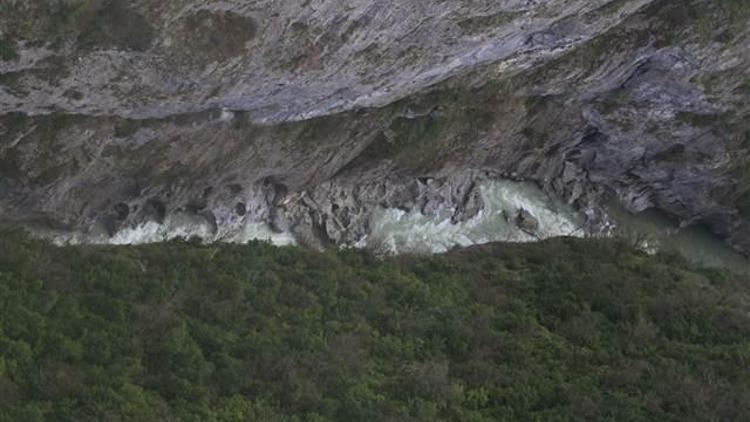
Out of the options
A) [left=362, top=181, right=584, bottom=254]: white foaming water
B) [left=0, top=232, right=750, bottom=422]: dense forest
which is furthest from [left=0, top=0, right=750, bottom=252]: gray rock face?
[left=0, top=232, right=750, bottom=422]: dense forest

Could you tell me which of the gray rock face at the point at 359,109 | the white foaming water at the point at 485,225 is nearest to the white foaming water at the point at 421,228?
the white foaming water at the point at 485,225

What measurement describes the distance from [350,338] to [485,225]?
791cm

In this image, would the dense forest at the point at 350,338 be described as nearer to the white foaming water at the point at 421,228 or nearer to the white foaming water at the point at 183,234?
the white foaming water at the point at 183,234

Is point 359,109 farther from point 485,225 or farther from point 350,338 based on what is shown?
point 485,225

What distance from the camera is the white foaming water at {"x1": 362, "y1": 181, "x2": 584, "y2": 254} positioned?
78.3ft

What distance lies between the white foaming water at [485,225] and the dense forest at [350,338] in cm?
128

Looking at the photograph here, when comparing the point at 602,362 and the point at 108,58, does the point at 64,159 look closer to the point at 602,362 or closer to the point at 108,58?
the point at 108,58

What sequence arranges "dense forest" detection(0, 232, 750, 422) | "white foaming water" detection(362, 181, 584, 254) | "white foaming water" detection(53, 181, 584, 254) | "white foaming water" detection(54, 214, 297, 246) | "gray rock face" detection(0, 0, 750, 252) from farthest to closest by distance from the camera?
1. "white foaming water" detection(362, 181, 584, 254)
2. "white foaming water" detection(53, 181, 584, 254)
3. "white foaming water" detection(54, 214, 297, 246)
4. "dense forest" detection(0, 232, 750, 422)
5. "gray rock face" detection(0, 0, 750, 252)

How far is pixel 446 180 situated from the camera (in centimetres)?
2477

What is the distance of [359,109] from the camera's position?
68.9 ft

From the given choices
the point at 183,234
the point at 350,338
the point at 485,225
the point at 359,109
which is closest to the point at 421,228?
the point at 485,225

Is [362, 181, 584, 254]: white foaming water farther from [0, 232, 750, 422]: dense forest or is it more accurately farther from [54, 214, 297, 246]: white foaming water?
[54, 214, 297, 246]: white foaming water

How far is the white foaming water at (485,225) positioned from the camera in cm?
2388

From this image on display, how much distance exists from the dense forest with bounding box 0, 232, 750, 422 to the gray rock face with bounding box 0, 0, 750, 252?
1.67 meters
